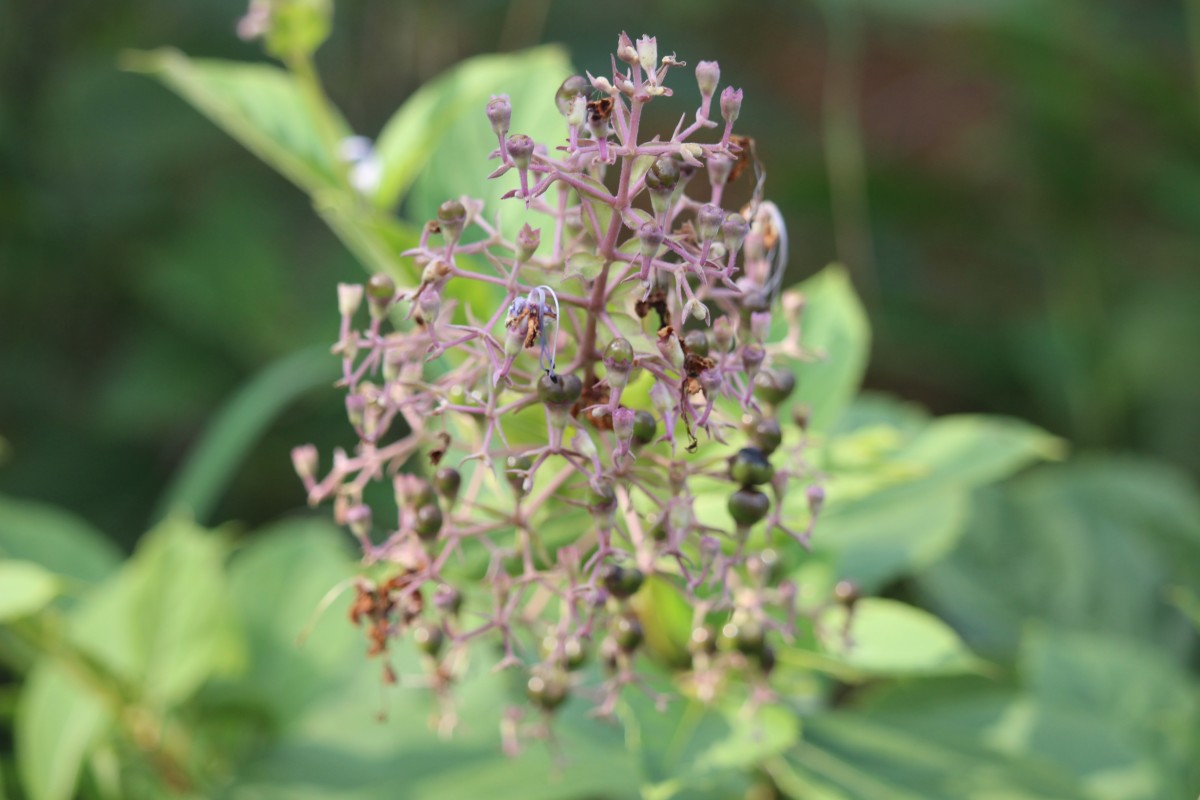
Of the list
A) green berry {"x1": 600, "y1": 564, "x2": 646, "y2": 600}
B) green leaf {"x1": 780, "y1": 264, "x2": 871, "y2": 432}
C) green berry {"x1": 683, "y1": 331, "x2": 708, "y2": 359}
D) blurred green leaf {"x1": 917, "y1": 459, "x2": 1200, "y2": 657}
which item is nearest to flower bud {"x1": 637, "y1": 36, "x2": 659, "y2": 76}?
green berry {"x1": 683, "y1": 331, "x2": 708, "y2": 359}

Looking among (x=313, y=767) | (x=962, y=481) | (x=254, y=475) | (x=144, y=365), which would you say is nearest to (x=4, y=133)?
(x=144, y=365)

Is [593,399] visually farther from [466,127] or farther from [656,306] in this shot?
[466,127]

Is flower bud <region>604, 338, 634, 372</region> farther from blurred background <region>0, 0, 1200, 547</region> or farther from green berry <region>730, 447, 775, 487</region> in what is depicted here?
blurred background <region>0, 0, 1200, 547</region>

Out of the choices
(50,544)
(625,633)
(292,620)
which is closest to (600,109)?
(625,633)

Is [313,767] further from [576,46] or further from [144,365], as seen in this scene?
[576,46]

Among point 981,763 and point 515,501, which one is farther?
point 981,763

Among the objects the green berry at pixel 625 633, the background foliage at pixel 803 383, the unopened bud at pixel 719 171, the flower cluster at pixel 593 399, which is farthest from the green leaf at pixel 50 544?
the unopened bud at pixel 719 171
